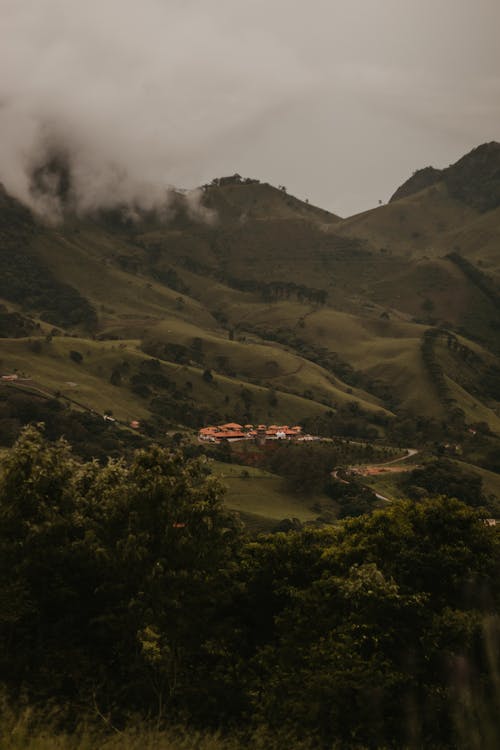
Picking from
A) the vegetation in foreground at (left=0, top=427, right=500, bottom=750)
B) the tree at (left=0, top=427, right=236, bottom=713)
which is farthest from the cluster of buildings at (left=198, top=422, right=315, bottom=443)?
the tree at (left=0, top=427, right=236, bottom=713)

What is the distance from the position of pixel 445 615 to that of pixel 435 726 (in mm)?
6313

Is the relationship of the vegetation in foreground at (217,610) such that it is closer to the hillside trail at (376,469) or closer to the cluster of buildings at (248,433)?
the hillside trail at (376,469)

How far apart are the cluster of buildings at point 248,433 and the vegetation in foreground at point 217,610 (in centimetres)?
13687

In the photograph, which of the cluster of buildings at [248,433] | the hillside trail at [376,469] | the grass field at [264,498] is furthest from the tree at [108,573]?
the cluster of buildings at [248,433]

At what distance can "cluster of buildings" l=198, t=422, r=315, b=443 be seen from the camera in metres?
172

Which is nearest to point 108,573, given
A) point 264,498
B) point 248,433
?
point 264,498

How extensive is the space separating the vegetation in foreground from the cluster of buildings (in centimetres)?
13687

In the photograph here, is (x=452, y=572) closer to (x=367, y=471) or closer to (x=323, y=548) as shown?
(x=323, y=548)

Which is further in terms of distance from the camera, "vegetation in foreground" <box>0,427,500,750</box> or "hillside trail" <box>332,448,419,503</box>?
"hillside trail" <box>332,448,419,503</box>

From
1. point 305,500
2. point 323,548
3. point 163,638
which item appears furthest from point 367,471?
point 163,638

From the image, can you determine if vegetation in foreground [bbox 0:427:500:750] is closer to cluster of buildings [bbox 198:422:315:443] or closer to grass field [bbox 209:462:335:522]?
grass field [bbox 209:462:335:522]

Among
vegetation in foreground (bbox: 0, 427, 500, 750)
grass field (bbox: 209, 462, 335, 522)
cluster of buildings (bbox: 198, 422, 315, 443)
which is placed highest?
vegetation in foreground (bbox: 0, 427, 500, 750)

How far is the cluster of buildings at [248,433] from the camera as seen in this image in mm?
172375

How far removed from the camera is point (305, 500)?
135000 mm
